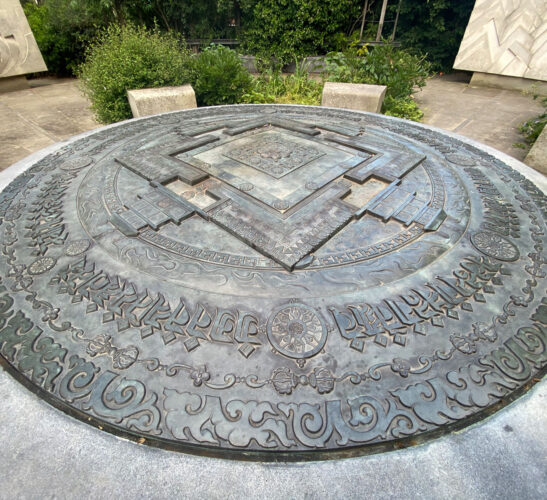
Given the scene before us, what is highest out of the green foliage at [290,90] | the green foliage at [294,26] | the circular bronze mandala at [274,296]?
the green foliage at [294,26]

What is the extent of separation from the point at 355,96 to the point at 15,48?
9264 mm

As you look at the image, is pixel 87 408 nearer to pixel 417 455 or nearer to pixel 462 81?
pixel 417 455

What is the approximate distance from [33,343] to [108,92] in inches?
209

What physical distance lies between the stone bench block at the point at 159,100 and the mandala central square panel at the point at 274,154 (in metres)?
2.35

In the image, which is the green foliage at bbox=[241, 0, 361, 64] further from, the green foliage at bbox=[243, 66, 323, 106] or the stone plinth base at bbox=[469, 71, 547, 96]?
the stone plinth base at bbox=[469, 71, 547, 96]

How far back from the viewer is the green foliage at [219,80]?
6.13m

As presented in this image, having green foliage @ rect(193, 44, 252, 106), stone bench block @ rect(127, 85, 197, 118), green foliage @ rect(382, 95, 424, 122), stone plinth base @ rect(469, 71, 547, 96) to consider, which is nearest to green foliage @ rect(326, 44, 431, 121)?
green foliage @ rect(382, 95, 424, 122)

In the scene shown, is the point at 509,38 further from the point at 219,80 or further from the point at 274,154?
the point at 274,154

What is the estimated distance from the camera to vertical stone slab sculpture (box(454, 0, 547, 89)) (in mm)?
7711

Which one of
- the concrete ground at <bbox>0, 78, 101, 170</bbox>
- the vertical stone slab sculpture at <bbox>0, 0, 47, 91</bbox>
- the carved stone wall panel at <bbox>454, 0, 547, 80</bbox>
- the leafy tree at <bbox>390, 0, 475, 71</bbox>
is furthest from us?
the leafy tree at <bbox>390, 0, 475, 71</bbox>

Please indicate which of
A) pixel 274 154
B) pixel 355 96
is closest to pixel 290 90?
pixel 355 96

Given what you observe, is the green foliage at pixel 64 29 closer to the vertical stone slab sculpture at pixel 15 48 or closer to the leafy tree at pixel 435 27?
the vertical stone slab sculpture at pixel 15 48

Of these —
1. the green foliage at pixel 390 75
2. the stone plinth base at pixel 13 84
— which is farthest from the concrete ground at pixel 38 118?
the green foliage at pixel 390 75

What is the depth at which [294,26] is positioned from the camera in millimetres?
10336
